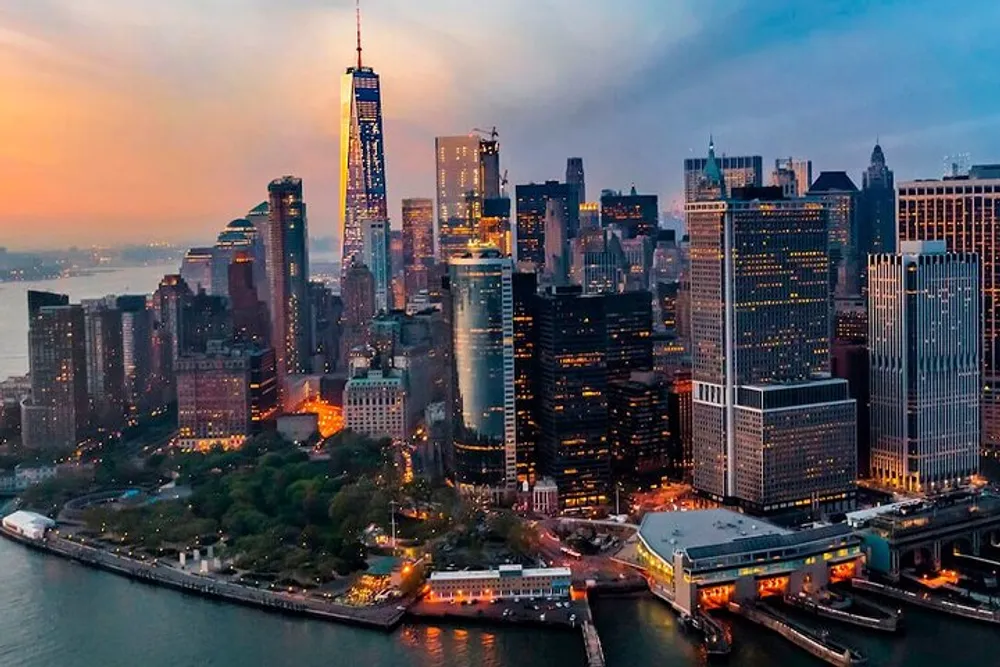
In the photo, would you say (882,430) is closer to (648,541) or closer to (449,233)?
(648,541)

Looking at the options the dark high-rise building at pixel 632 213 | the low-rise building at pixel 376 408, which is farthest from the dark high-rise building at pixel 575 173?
the low-rise building at pixel 376 408

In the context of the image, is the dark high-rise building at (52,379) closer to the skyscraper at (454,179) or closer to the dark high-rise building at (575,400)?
the dark high-rise building at (575,400)

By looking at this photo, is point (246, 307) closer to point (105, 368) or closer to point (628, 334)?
point (105, 368)

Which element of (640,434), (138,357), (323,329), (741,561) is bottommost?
(741,561)

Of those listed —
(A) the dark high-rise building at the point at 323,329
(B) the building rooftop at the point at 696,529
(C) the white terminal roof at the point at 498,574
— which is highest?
(A) the dark high-rise building at the point at 323,329

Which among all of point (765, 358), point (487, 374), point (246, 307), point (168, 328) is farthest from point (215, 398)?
point (765, 358)
